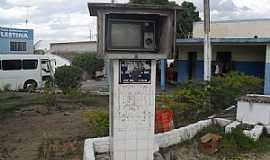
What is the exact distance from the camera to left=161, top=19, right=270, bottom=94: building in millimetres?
20578

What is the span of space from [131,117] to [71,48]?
45167mm

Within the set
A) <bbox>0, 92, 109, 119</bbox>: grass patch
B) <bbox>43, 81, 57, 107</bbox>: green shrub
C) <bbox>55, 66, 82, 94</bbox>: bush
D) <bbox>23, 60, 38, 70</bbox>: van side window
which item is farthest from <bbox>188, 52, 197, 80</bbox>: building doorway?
<bbox>43, 81, 57, 107</bbox>: green shrub

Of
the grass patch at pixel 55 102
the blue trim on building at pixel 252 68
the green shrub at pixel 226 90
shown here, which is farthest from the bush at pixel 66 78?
the blue trim on building at pixel 252 68

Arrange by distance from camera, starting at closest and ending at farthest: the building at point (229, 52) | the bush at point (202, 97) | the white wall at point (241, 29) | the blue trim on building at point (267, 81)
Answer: the bush at point (202, 97), the blue trim on building at point (267, 81), the building at point (229, 52), the white wall at point (241, 29)

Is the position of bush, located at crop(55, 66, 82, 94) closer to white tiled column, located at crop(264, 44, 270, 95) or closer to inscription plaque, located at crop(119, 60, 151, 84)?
white tiled column, located at crop(264, 44, 270, 95)

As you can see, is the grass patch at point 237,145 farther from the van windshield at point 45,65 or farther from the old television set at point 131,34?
the van windshield at point 45,65

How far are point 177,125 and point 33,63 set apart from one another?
15.8 meters

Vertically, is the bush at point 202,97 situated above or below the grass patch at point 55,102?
above

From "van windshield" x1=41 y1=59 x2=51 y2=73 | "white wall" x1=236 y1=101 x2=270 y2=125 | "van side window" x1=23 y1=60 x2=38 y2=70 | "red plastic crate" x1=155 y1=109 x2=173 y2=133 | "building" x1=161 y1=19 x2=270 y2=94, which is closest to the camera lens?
"red plastic crate" x1=155 y1=109 x2=173 y2=133

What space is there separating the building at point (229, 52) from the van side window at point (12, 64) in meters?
7.93

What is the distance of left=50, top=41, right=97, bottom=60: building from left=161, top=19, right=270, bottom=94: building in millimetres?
20786

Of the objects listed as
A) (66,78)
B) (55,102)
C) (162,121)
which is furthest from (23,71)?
(162,121)

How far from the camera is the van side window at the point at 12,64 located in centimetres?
2220

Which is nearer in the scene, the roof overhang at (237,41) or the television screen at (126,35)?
the television screen at (126,35)
